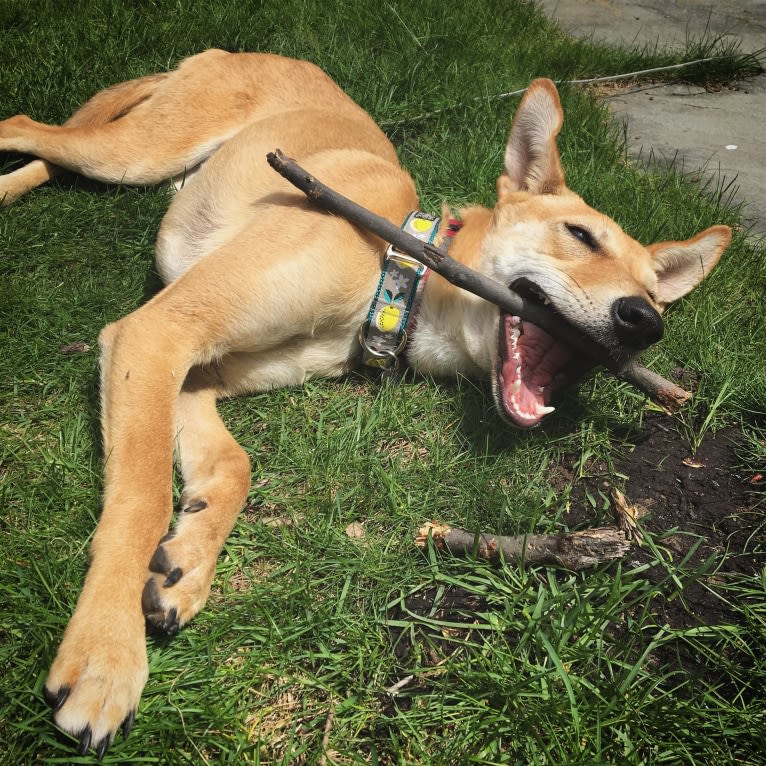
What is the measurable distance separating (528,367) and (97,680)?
204 centimetres

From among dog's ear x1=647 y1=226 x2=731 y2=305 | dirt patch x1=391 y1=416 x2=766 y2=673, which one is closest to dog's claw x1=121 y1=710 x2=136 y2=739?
dirt patch x1=391 y1=416 x2=766 y2=673

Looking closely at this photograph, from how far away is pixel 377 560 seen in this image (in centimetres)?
241

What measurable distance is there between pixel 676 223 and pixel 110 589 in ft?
12.9

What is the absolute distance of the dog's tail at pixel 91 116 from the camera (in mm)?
3887

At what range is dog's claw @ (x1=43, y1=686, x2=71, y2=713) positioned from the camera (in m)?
1.81

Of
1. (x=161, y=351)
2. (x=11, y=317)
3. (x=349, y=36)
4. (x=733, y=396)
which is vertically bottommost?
(x=733, y=396)

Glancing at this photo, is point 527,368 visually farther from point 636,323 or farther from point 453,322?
point 636,323

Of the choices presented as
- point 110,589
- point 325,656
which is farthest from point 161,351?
point 325,656

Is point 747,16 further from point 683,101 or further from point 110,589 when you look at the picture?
point 110,589

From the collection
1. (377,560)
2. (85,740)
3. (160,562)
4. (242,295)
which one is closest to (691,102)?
(242,295)

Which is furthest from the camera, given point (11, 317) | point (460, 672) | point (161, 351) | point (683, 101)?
point (683, 101)

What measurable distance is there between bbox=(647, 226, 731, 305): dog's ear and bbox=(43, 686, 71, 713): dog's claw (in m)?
3.01

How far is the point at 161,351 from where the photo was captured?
2.60m

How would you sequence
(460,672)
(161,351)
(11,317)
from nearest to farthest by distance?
(460,672), (161,351), (11,317)
